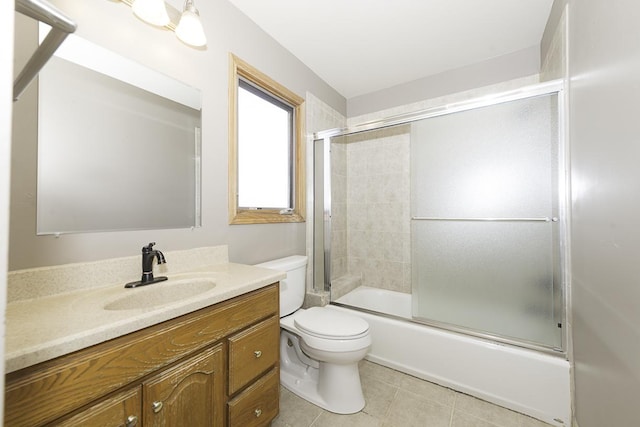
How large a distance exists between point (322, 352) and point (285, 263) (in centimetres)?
60

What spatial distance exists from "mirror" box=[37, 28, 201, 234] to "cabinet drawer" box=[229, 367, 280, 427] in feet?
2.78

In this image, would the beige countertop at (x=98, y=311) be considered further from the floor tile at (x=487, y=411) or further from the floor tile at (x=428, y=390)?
the floor tile at (x=487, y=411)

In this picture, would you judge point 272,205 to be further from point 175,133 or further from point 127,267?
point 127,267

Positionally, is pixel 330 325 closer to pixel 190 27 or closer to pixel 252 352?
pixel 252 352

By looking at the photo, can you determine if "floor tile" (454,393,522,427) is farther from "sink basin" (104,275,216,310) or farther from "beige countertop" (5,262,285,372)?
"sink basin" (104,275,216,310)

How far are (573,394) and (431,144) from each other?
5.33ft

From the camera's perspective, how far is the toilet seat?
1.42 m

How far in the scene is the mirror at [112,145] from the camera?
0.95 meters

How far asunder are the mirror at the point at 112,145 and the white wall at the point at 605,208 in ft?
5.68

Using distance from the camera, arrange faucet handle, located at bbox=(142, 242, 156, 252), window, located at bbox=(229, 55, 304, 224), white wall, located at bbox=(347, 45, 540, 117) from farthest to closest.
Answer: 1. white wall, located at bbox=(347, 45, 540, 117)
2. window, located at bbox=(229, 55, 304, 224)
3. faucet handle, located at bbox=(142, 242, 156, 252)

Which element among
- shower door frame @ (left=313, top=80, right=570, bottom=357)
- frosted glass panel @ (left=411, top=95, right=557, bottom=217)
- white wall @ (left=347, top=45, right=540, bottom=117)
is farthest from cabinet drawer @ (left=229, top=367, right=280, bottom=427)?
white wall @ (left=347, top=45, right=540, bottom=117)

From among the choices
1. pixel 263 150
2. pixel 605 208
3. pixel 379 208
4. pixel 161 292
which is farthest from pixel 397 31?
pixel 161 292

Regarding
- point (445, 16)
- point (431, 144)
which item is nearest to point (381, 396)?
point (431, 144)

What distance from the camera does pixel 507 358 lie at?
1458 mm
